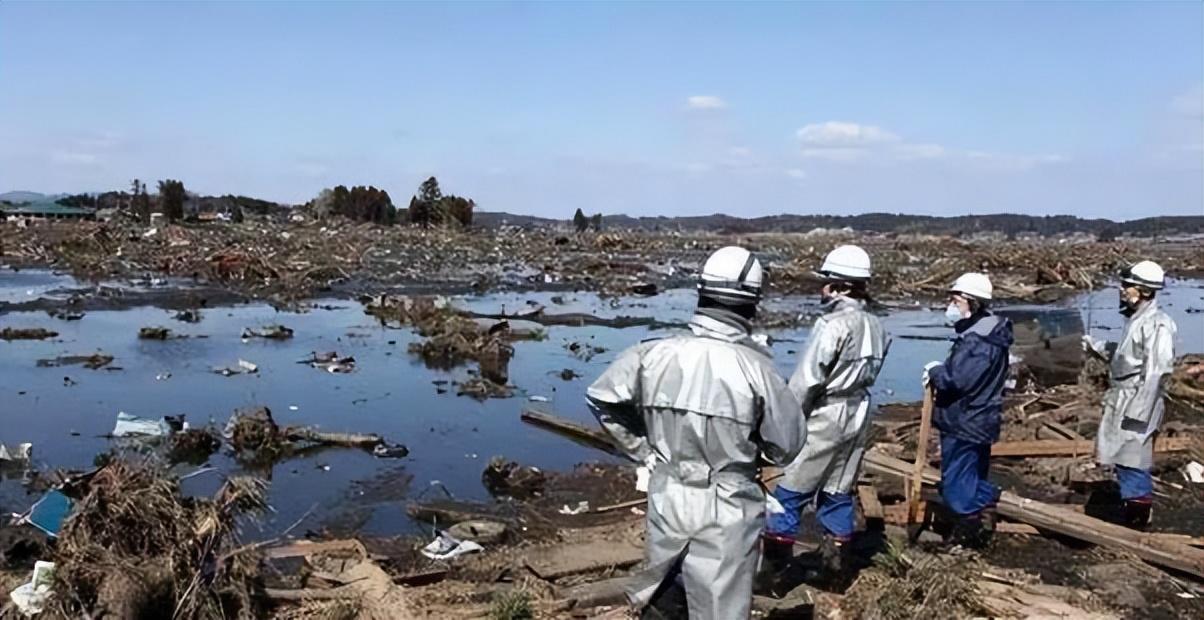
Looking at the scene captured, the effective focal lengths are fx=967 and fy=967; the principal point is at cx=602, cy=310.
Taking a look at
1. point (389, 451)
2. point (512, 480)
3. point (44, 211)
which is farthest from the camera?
point (44, 211)

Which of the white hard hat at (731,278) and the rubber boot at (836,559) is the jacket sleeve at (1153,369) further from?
the white hard hat at (731,278)

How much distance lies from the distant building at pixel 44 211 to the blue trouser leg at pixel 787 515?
51109 mm

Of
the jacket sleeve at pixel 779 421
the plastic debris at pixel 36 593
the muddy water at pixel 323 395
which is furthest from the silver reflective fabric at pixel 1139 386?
the plastic debris at pixel 36 593

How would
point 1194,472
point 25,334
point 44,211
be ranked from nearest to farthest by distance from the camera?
point 1194,472 → point 25,334 → point 44,211

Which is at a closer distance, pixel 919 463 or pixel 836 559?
pixel 836 559

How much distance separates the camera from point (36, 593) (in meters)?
4.29

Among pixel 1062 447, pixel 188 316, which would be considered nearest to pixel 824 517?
pixel 1062 447

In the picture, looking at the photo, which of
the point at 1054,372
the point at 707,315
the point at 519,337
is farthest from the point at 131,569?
the point at 1054,372

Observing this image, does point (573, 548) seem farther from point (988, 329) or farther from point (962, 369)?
point (988, 329)

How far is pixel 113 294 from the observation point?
20.8 meters

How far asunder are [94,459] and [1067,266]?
34.0 m

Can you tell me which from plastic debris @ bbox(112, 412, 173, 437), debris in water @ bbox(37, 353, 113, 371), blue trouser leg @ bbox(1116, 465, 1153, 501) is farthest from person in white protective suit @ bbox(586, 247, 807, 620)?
debris in water @ bbox(37, 353, 113, 371)

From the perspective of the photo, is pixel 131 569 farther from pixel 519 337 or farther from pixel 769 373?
pixel 519 337

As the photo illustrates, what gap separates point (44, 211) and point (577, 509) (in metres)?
56.5
